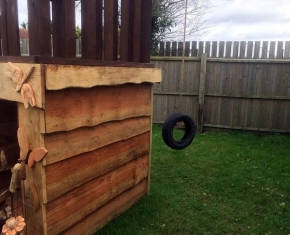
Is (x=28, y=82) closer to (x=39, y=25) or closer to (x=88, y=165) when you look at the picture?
(x=39, y=25)

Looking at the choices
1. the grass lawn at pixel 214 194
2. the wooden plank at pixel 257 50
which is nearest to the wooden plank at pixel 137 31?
the grass lawn at pixel 214 194

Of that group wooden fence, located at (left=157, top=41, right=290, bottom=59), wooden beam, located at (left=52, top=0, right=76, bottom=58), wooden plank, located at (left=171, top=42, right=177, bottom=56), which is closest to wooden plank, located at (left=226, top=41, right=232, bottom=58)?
wooden fence, located at (left=157, top=41, right=290, bottom=59)

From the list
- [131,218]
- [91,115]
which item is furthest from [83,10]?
[131,218]

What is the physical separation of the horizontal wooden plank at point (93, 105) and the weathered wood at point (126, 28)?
321mm

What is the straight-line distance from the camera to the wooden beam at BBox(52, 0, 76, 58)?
5.89 feet

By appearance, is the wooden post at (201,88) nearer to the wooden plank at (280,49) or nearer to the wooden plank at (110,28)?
the wooden plank at (280,49)

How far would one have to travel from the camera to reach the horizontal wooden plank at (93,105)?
171 cm

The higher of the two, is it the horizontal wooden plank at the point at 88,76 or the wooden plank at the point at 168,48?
A: the wooden plank at the point at 168,48

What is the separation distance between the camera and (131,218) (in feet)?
8.83

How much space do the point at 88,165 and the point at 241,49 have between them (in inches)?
215

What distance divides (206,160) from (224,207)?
1.62 m

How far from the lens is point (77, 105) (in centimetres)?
191

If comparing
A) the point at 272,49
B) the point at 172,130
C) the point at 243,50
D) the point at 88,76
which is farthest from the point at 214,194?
the point at 272,49

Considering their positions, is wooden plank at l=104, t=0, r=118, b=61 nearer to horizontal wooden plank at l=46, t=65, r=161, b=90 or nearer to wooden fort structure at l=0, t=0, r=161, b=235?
wooden fort structure at l=0, t=0, r=161, b=235
